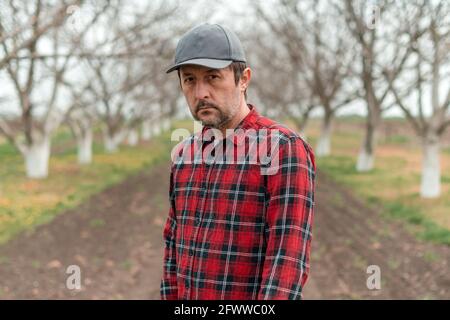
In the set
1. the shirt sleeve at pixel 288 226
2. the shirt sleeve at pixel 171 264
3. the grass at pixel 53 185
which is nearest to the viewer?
the shirt sleeve at pixel 288 226

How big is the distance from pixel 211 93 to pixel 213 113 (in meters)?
0.09

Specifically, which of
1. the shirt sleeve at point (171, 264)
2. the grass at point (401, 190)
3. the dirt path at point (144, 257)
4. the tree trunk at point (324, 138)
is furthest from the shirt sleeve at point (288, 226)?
the tree trunk at point (324, 138)

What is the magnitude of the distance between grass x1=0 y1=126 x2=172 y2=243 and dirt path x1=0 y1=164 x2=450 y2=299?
493mm

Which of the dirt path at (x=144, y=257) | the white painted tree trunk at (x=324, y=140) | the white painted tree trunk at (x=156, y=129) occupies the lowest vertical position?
the dirt path at (x=144, y=257)

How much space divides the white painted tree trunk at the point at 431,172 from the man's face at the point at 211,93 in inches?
461

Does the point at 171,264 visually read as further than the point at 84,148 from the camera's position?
No

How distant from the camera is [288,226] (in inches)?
70.2

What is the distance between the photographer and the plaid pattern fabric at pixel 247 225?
1785mm

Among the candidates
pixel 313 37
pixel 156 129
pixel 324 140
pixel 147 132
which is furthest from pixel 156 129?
pixel 313 37

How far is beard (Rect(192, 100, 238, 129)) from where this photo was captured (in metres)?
2.01

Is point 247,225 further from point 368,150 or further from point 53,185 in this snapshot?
point 368,150

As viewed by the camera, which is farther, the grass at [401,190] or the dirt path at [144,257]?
the grass at [401,190]

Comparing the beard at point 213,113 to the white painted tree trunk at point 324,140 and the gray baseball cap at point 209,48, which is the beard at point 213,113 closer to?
the gray baseball cap at point 209,48
